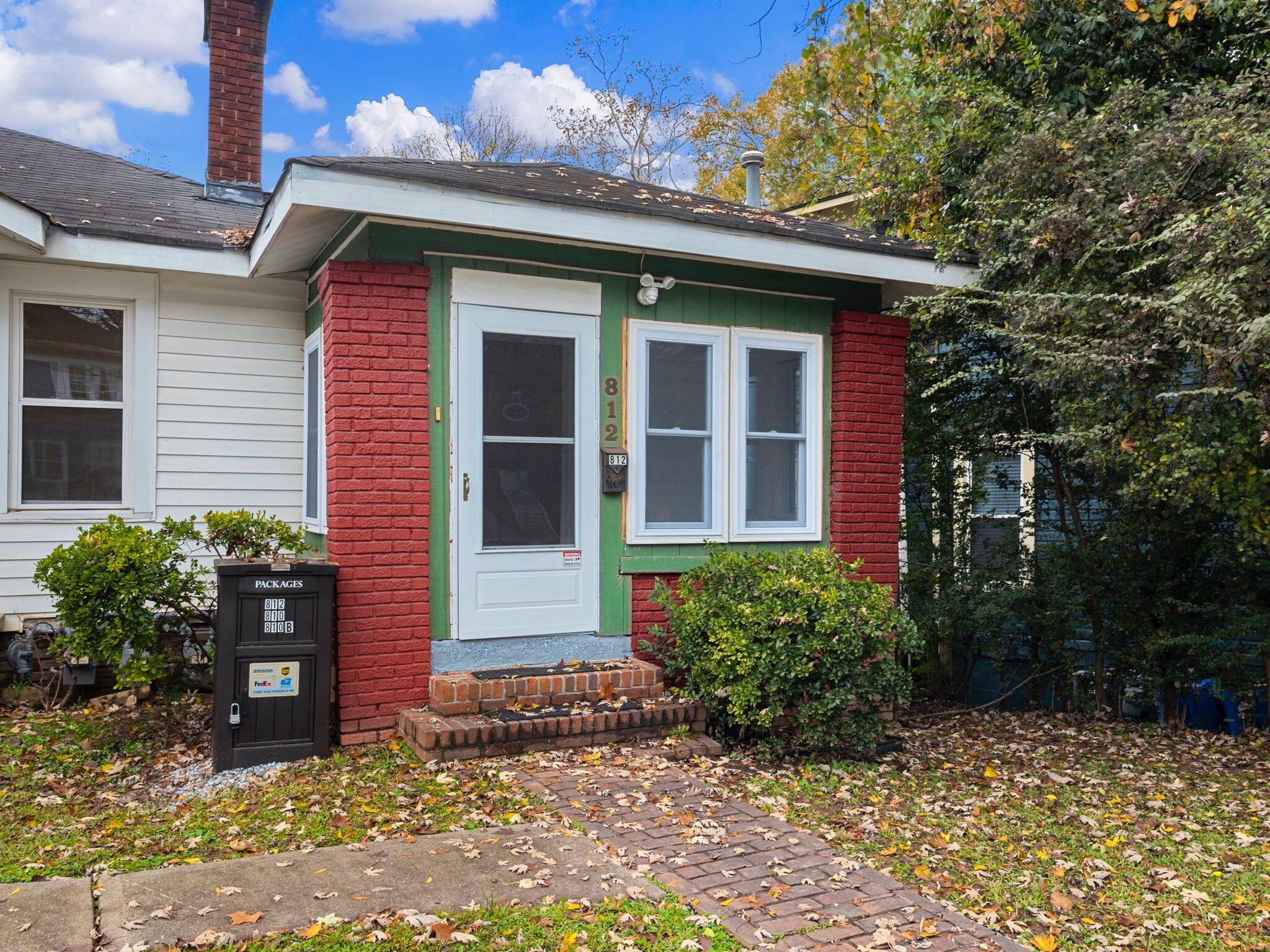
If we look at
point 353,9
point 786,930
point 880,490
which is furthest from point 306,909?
point 353,9

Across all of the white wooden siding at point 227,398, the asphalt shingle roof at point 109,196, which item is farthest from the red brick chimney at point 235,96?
the white wooden siding at point 227,398

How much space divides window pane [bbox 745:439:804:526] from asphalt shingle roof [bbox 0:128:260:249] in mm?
4217

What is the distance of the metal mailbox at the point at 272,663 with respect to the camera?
5.30 meters

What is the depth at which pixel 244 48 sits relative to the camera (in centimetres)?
930

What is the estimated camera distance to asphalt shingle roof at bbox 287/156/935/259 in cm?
560

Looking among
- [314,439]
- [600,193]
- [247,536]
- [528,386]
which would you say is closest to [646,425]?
[528,386]

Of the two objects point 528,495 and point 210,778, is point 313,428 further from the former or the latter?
point 210,778

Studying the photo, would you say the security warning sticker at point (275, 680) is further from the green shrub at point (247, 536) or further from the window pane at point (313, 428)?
the window pane at point (313, 428)

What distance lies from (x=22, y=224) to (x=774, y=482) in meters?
5.40

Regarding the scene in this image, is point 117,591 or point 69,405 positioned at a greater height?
point 69,405

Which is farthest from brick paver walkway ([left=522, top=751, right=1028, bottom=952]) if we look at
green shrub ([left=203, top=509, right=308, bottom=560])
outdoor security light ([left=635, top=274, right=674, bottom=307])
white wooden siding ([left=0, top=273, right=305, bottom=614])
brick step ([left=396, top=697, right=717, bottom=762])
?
white wooden siding ([left=0, top=273, right=305, bottom=614])

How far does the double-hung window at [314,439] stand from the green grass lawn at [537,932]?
11.8ft

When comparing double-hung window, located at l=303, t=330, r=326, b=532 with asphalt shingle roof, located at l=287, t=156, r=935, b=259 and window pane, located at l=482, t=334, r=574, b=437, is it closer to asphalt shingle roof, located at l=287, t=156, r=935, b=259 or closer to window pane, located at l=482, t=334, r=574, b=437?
window pane, located at l=482, t=334, r=574, b=437

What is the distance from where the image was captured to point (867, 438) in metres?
7.57
